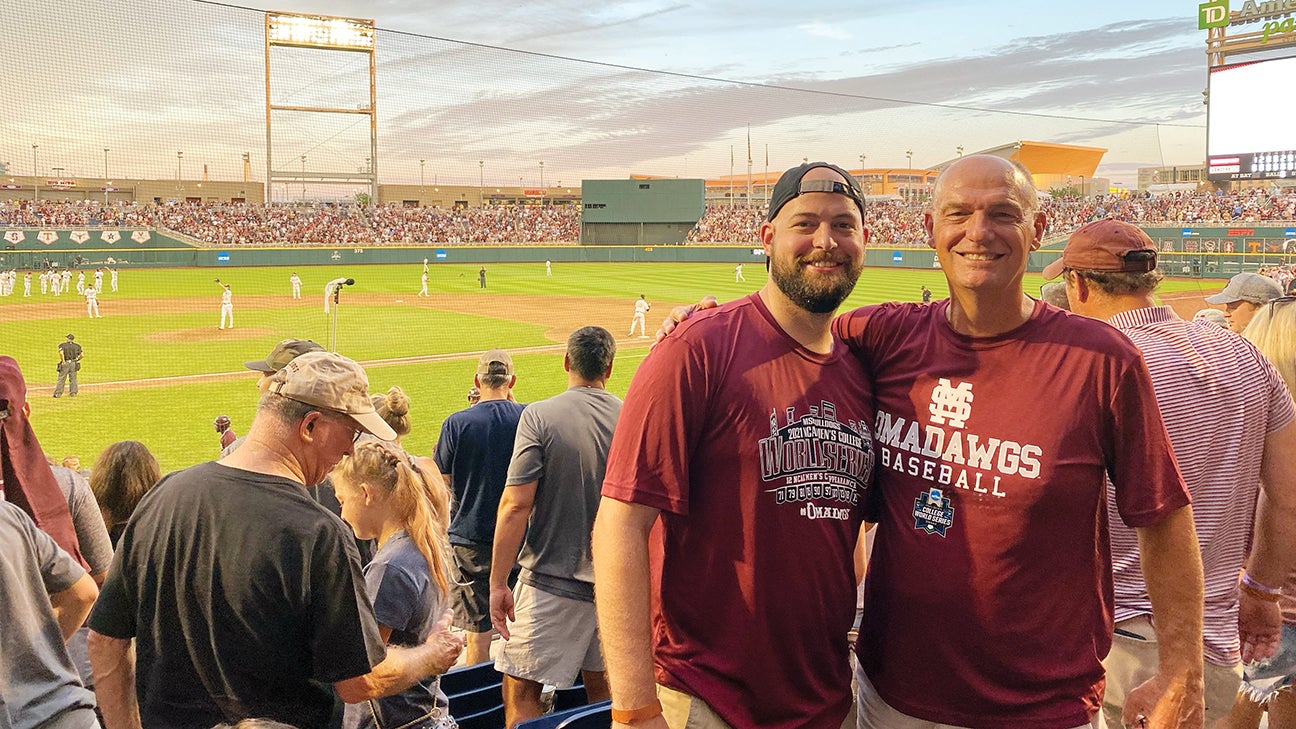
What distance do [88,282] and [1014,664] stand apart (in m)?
43.1

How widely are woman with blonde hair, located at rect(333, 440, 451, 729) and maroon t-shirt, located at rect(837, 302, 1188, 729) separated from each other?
1.69 m

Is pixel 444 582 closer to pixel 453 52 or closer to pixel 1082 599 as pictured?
pixel 1082 599

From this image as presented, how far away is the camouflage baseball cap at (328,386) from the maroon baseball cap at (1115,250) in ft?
8.56

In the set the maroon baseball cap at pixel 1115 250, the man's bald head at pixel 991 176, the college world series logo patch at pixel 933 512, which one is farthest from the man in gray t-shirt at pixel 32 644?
the maroon baseball cap at pixel 1115 250

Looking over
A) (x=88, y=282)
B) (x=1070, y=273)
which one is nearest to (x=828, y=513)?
(x=1070, y=273)

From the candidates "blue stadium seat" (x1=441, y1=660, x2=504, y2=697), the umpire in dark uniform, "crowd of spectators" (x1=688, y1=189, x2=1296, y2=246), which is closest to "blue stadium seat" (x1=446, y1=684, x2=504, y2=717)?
"blue stadium seat" (x1=441, y1=660, x2=504, y2=697)

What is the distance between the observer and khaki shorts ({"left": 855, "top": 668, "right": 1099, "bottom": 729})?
8.57ft

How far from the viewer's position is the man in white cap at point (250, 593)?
2.63m

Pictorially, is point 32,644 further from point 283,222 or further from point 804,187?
point 283,222

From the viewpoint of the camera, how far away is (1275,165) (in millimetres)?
38312

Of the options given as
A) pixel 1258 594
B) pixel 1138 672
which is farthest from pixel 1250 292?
pixel 1138 672

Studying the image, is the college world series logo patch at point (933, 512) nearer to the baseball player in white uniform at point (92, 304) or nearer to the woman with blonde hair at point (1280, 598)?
the woman with blonde hair at point (1280, 598)

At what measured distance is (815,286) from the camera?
8.55 ft

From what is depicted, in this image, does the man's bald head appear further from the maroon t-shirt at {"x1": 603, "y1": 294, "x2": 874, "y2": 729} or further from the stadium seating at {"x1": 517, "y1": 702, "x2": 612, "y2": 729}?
the stadium seating at {"x1": 517, "y1": 702, "x2": 612, "y2": 729}
